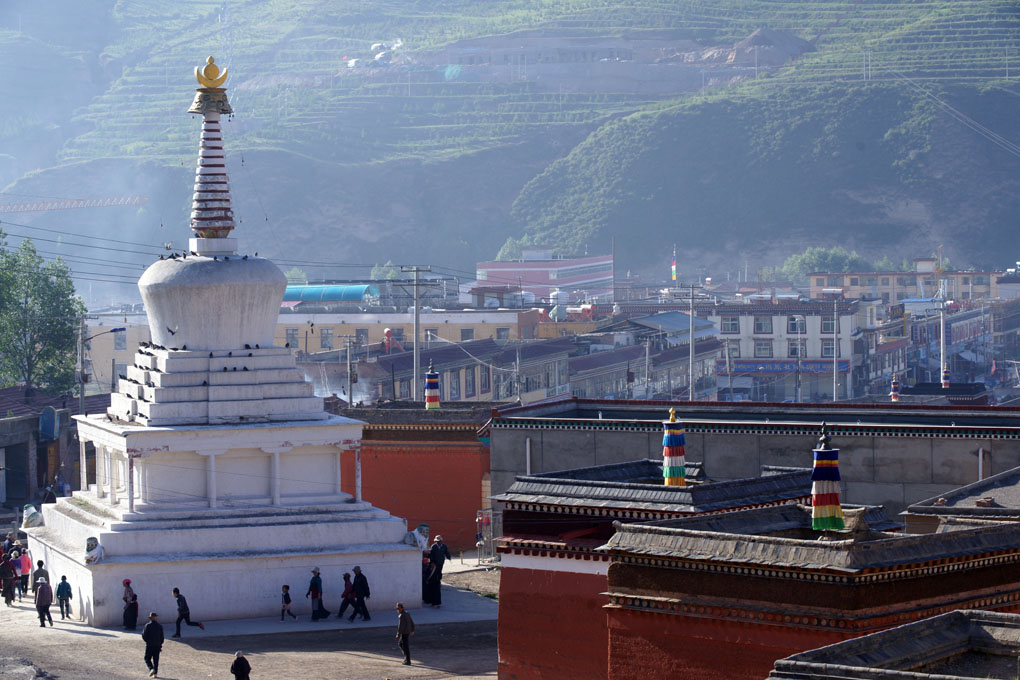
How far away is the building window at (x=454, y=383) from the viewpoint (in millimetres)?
78750

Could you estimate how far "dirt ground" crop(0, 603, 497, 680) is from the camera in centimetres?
3244

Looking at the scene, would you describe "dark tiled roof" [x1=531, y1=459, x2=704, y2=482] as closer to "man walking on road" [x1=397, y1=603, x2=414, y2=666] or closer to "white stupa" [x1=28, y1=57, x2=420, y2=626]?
"man walking on road" [x1=397, y1=603, x2=414, y2=666]

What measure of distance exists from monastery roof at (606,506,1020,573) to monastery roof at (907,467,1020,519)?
5.80 meters

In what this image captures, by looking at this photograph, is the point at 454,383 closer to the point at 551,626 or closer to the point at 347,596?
the point at 347,596

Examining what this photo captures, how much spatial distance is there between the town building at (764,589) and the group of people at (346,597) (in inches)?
596

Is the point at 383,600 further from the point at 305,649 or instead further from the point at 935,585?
the point at 935,585

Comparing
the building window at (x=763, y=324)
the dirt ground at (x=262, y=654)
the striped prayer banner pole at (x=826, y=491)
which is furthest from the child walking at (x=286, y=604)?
the building window at (x=763, y=324)

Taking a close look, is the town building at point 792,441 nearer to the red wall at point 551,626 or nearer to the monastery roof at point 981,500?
the monastery roof at point 981,500

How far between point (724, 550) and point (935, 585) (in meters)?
2.74

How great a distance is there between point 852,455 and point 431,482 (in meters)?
14.2

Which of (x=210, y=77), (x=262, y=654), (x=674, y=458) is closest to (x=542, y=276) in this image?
(x=210, y=77)

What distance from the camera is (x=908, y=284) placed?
172625 mm

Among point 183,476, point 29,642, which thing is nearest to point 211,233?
point 183,476

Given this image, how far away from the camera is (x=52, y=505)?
43.2 m
